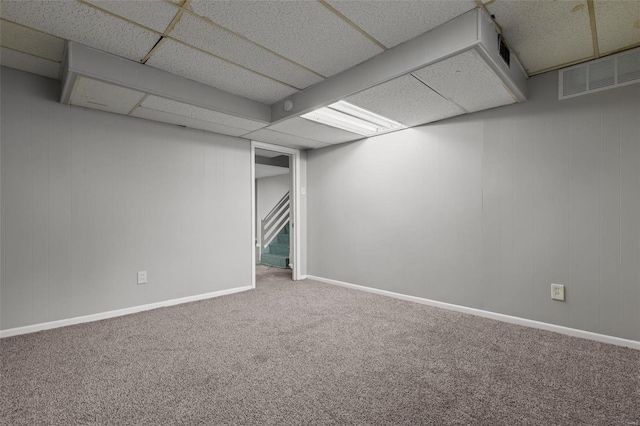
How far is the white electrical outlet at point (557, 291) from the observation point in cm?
254

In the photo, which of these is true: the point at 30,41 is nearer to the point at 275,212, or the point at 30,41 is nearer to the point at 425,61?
the point at 425,61

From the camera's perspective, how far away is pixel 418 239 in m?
3.49

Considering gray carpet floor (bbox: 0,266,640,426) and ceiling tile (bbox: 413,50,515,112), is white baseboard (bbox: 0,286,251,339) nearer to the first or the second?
gray carpet floor (bbox: 0,266,640,426)

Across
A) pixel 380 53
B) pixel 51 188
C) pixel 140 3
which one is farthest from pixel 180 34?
pixel 51 188

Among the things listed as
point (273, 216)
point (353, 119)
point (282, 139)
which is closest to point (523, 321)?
point (353, 119)

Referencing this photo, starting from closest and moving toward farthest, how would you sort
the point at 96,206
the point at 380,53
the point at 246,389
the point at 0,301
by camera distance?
1. the point at 246,389
2. the point at 380,53
3. the point at 0,301
4. the point at 96,206

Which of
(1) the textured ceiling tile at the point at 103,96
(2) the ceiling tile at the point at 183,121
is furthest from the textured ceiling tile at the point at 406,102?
(1) the textured ceiling tile at the point at 103,96

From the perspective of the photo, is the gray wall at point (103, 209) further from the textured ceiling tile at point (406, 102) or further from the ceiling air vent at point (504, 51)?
the ceiling air vent at point (504, 51)

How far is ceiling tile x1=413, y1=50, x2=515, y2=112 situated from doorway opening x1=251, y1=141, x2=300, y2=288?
2.59 metres

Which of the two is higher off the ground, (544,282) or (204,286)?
(544,282)

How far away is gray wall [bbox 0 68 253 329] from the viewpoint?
8.46 feet

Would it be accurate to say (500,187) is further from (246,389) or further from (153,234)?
(153,234)

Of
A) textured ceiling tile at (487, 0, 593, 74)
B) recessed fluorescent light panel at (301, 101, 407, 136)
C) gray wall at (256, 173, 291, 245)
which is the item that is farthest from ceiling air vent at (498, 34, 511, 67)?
gray wall at (256, 173, 291, 245)

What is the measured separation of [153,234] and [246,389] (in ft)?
7.44
